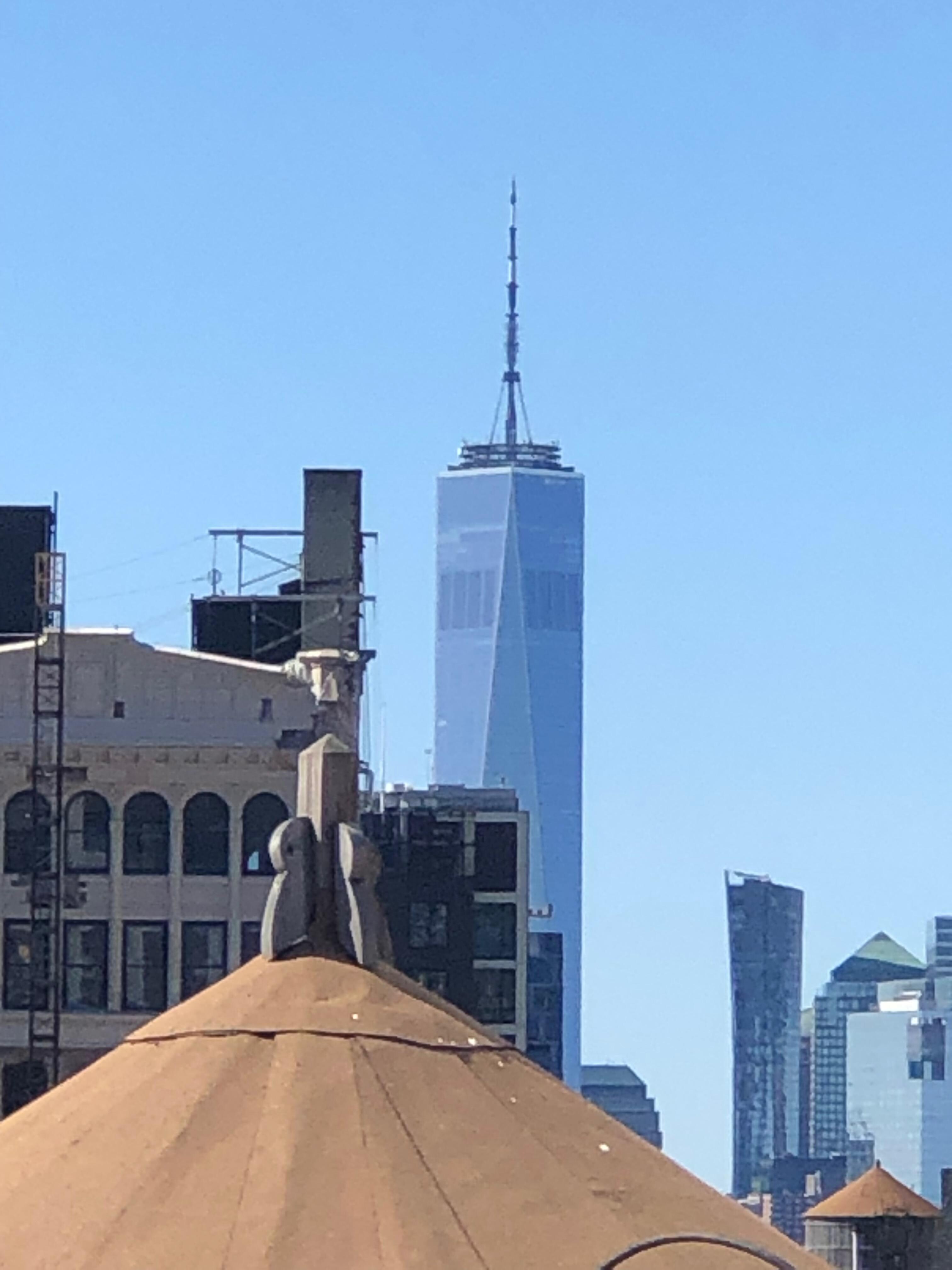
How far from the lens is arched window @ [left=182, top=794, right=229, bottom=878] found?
77250 mm

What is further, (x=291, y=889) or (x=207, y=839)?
(x=207, y=839)

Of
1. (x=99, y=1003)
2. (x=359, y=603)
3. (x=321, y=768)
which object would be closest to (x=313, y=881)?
(x=321, y=768)

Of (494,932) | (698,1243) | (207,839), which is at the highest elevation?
(207,839)

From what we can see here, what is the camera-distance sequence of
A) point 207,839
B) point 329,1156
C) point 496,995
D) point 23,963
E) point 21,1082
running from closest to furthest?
point 329,1156 < point 21,1082 < point 23,963 < point 207,839 < point 496,995

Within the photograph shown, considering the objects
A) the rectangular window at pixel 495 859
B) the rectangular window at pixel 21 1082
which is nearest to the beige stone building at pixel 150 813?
the rectangular window at pixel 21 1082

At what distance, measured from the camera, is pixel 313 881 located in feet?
45.2

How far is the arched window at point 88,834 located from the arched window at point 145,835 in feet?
1.11

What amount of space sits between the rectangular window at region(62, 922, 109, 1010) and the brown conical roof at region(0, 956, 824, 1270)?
62936 millimetres

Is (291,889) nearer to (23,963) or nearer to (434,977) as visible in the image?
(23,963)

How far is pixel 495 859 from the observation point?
3920 inches

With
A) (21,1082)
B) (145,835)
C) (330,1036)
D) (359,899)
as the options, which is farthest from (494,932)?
(330,1036)

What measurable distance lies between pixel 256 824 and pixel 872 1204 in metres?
47.1

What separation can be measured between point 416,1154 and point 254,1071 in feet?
2.19

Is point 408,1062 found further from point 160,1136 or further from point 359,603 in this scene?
point 359,603
